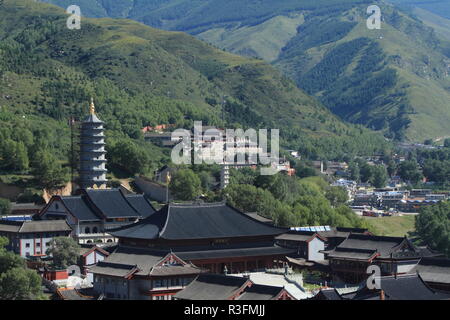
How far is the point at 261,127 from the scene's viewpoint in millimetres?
193125

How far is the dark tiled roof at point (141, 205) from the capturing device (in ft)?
312

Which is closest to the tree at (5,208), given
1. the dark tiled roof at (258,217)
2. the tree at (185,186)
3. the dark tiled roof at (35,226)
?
the dark tiled roof at (35,226)

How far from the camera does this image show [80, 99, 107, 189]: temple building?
10956 centimetres

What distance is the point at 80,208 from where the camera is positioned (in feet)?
310

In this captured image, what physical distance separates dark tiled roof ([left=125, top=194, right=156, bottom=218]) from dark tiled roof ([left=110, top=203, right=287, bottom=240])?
1762 centimetres

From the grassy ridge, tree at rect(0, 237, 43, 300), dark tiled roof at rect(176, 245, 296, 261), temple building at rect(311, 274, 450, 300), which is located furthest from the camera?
the grassy ridge

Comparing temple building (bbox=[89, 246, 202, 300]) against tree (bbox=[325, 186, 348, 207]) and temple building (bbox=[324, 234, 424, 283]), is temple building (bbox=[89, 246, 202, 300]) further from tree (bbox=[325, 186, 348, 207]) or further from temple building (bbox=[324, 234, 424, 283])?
tree (bbox=[325, 186, 348, 207])

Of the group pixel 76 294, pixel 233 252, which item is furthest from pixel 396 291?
pixel 76 294

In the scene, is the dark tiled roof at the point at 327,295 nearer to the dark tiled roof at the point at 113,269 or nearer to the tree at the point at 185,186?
the dark tiled roof at the point at 113,269

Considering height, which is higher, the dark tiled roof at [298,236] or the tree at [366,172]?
the tree at [366,172]

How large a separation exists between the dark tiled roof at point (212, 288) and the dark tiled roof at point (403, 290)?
256 inches

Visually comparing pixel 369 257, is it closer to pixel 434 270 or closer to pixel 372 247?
pixel 372 247

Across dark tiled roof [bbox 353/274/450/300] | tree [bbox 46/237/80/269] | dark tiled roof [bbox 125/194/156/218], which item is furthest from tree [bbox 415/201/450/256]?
tree [bbox 46/237/80/269]
